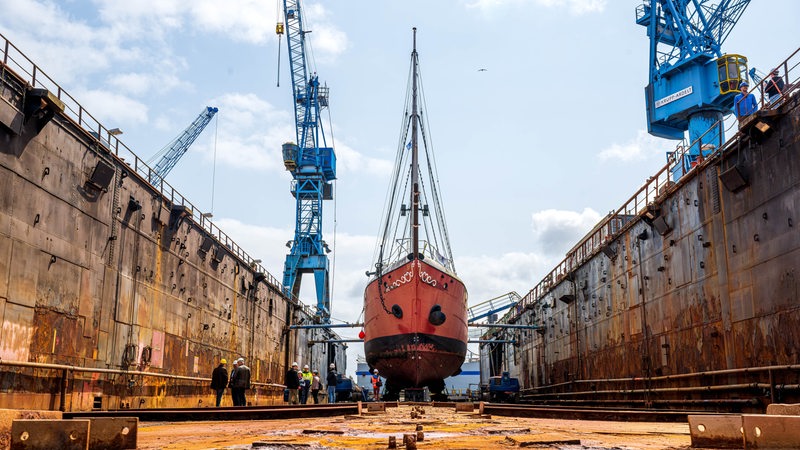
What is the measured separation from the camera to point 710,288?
52.6 ft

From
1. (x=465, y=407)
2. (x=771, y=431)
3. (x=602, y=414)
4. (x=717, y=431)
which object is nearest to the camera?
(x=771, y=431)

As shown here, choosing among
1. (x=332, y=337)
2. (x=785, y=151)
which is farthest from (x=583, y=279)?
(x=332, y=337)

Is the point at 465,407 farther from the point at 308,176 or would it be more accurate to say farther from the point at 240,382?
the point at 308,176

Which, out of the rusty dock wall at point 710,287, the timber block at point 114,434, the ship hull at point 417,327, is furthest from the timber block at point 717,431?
the ship hull at point 417,327

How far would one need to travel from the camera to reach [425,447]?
4.91 metres

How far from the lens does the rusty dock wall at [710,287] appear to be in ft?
42.6

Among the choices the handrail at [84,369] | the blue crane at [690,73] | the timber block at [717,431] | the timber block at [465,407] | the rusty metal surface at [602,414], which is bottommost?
the timber block at [465,407]

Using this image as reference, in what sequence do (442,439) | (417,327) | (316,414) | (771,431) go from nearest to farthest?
1. (771,431)
2. (442,439)
3. (316,414)
4. (417,327)

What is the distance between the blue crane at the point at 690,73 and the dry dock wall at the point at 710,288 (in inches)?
551

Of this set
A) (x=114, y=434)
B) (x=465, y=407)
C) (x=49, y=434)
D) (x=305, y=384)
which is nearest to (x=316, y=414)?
(x=465, y=407)

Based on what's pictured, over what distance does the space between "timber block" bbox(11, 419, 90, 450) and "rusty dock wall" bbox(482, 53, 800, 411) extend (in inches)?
467

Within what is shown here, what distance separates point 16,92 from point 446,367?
715 inches

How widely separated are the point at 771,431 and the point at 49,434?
4.62 m

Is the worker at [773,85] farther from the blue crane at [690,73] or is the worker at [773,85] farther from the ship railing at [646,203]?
the blue crane at [690,73]
